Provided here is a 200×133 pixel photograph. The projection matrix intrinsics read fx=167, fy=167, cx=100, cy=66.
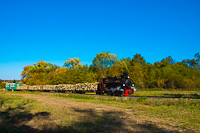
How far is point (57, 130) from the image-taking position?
5.84 m

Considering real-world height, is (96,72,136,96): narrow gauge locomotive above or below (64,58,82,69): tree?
below

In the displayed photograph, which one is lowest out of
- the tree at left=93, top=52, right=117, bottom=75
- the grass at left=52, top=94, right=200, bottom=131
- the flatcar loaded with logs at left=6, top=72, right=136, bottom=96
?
the grass at left=52, top=94, right=200, bottom=131

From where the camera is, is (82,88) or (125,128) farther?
(82,88)

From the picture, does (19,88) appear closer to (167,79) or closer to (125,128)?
(167,79)

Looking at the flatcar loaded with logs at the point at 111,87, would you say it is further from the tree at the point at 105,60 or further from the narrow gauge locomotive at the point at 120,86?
the tree at the point at 105,60

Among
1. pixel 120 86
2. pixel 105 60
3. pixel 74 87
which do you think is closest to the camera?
pixel 120 86

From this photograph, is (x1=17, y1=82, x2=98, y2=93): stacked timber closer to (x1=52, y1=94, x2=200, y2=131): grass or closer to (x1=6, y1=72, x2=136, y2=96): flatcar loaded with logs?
(x1=6, y1=72, x2=136, y2=96): flatcar loaded with logs

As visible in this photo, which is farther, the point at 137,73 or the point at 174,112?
the point at 137,73

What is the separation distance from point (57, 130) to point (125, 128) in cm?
238

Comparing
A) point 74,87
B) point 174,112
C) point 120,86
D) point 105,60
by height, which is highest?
point 105,60

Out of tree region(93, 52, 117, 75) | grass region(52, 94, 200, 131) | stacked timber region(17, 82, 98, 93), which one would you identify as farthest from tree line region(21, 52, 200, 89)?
grass region(52, 94, 200, 131)

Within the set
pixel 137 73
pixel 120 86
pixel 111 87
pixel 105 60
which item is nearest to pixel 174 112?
pixel 120 86

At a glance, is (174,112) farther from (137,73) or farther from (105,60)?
(105,60)

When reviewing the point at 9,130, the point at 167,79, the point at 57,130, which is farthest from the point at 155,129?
the point at 167,79
